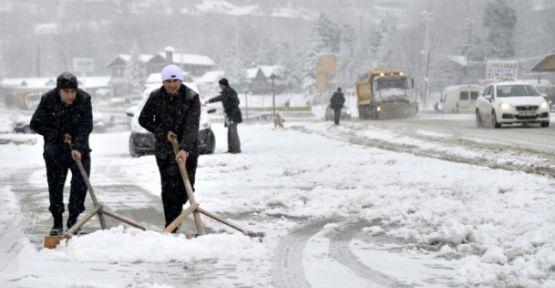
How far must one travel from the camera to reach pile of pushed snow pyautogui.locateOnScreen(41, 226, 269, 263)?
19.1 ft

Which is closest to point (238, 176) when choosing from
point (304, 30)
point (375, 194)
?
point (375, 194)

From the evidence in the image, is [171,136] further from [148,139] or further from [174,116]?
[148,139]

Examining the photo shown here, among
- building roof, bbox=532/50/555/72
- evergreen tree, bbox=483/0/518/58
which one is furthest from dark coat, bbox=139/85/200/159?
evergreen tree, bbox=483/0/518/58

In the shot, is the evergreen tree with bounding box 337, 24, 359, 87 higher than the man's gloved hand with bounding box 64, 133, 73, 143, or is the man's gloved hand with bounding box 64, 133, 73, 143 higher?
the evergreen tree with bounding box 337, 24, 359, 87

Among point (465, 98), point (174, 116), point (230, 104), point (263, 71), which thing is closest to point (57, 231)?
point (174, 116)

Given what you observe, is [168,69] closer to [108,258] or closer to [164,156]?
[164,156]

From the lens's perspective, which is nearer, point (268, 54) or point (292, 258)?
point (292, 258)

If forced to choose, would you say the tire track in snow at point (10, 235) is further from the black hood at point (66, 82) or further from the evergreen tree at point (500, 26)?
the evergreen tree at point (500, 26)

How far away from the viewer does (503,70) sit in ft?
142

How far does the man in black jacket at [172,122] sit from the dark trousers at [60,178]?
0.87 m

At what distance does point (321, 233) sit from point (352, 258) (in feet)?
3.83

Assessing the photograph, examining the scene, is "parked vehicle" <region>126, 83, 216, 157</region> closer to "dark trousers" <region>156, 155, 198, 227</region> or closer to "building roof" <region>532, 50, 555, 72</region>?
"dark trousers" <region>156, 155, 198, 227</region>

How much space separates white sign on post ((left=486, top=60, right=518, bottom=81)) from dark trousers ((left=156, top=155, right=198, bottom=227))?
1509 inches

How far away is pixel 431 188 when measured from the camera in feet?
31.6
